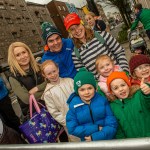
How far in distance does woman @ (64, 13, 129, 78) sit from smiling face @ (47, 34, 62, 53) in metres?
0.19

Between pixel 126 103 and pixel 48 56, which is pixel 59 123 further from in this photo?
pixel 126 103

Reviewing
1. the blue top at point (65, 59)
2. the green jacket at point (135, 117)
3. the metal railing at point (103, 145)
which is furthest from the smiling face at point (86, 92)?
the metal railing at point (103, 145)

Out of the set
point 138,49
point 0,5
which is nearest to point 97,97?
point 138,49

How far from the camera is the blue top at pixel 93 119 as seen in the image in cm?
234

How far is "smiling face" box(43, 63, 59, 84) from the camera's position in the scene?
2.93m

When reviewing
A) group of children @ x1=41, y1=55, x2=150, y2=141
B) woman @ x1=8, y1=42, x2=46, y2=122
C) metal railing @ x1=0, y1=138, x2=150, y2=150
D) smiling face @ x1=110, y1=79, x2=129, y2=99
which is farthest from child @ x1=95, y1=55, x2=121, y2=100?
metal railing @ x1=0, y1=138, x2=150, y2=150

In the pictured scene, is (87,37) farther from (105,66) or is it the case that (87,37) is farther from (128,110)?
(128,110)

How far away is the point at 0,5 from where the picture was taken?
106 ft

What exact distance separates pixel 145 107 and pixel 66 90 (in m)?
1.06

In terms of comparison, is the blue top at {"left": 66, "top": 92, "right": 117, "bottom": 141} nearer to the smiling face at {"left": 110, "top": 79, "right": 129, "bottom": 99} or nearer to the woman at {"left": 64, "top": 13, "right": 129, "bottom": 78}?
the smiling face at {"left": 110, "top": 79, "right": 129, "bottom": 99}

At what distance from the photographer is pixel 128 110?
90.3 inches

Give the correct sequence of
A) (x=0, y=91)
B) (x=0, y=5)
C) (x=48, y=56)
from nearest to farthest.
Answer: (x=48, y=56) → (x=0, y=91) → (x=0, y=5)

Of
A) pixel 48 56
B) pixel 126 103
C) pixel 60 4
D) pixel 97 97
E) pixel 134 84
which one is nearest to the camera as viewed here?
pixel 126 103

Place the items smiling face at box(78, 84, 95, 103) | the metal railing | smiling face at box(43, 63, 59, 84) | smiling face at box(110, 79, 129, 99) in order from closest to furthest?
1. the metal railing
2. smiling face at box(110, 79, 129, 99)
3. smiling face at box(78, 84, 95, 103)
4. smiling face at box(43, 63, 59, 84)
